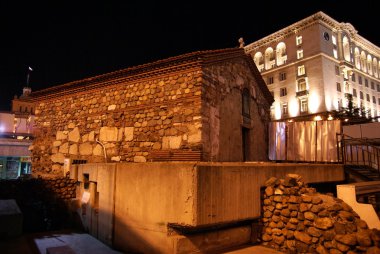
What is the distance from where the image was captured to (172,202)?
4.83 m

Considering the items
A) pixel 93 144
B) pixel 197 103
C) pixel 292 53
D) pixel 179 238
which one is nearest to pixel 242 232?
pixel 179 238

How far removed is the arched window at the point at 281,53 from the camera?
45.3 metres

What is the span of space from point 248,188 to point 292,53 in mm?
43902

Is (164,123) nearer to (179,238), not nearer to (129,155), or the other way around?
(129,155)

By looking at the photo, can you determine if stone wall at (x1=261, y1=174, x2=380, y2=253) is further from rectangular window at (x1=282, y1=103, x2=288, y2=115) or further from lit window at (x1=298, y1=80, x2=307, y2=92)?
rectangular window at (x1=282, y1=103, x2=288, y2=115)

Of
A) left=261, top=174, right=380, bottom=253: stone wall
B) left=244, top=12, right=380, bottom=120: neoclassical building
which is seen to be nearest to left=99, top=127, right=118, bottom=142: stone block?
left=261, top=174, right=380, bottom=253: stone wall

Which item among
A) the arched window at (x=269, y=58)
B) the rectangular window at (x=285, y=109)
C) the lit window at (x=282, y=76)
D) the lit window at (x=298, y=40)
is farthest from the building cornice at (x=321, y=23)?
the rectangular window at (x=285, y=109)

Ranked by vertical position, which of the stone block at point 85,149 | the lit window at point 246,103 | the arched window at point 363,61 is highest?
the arched window at point 363,61

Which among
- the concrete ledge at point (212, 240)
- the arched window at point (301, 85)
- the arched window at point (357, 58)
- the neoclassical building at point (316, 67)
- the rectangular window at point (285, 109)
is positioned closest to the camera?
the concrete ledge at point (212, 240)

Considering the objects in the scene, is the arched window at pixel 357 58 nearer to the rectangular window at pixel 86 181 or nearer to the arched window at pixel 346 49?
the arched window at pixel 346 49

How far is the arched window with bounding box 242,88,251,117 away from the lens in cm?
1133

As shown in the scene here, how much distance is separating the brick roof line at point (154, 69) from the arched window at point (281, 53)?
36.3m

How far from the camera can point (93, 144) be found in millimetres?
10766

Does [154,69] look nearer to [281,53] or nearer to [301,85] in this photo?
[301,85]
